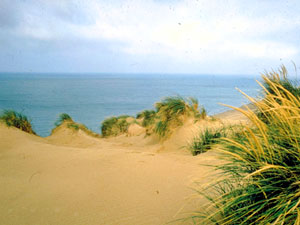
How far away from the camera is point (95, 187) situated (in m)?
3.46

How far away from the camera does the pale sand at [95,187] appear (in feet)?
8.99

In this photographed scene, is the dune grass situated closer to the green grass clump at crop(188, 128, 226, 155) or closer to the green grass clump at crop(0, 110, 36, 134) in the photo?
the green grass clump at crop(188, 128, 226, 155)

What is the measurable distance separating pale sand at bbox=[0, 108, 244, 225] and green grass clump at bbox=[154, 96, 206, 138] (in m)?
1.49

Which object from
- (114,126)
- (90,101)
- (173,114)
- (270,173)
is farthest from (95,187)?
(90,101)

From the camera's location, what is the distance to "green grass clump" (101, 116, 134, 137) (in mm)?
12191

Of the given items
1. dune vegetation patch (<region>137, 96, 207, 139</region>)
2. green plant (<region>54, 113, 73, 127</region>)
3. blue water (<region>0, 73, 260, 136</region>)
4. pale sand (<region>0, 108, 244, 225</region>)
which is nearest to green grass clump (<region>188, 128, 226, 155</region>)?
pale sand (<region>0, 108, 244, 225</region>)

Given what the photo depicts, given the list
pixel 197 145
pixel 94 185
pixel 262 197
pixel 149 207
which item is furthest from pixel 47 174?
pixel 262 197

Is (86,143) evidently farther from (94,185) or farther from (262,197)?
(262,197)

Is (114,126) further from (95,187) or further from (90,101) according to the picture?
(90,101)

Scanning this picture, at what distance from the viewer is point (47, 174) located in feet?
13.5

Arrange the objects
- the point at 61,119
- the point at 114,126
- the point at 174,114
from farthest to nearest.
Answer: the point at 114,126 → the point at 61,119 → the point at 174,114

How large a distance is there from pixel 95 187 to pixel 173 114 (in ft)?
12.6

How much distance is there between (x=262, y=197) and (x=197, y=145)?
3.42 meters

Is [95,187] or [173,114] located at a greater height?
[173,114]
